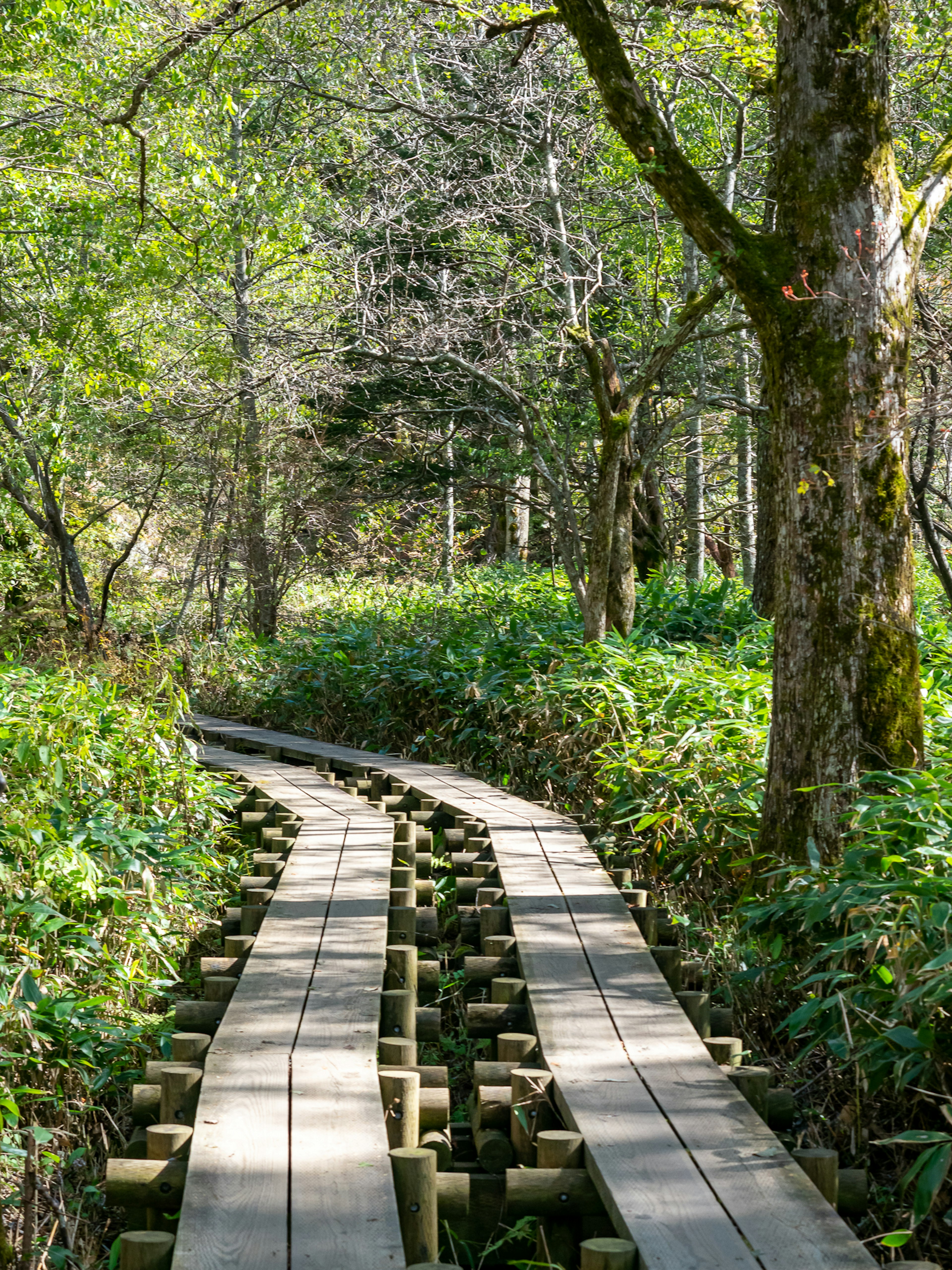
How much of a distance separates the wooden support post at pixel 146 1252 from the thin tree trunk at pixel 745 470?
10399 millimetres

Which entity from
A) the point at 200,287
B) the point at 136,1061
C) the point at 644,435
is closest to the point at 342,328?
the point at 644,435

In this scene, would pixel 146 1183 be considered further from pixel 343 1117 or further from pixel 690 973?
pixel 690 973

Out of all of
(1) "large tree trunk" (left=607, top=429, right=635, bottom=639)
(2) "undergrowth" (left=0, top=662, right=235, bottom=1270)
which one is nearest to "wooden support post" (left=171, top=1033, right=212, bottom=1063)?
(2) "undergrowth" (left=0, top=662, right=235, bottom=1270)

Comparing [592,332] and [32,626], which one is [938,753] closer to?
[592,332]

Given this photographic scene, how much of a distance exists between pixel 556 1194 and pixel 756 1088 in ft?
2.46

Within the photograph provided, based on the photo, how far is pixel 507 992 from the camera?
428cm

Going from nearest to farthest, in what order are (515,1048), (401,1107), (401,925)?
(401,1107) → (515,1048) → (401,925)

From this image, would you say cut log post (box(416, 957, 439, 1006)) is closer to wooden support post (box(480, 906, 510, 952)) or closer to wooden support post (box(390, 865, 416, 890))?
wooden support post (box(480, 906, 510, 952))

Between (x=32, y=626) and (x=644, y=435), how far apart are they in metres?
6.67

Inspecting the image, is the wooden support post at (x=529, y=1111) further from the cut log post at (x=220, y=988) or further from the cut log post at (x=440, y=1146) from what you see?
the cut log post at (x=220, y=988)

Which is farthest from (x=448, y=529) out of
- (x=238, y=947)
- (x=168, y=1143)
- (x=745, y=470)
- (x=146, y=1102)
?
(x=168, y=1143)

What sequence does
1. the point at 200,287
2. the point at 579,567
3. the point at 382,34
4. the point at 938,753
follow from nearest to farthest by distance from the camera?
the point at 938,753
the point at 579,567
the point at 382,34
the point at 200,287

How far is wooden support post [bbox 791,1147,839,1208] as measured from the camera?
3.01 m

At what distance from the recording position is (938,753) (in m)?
5.64
